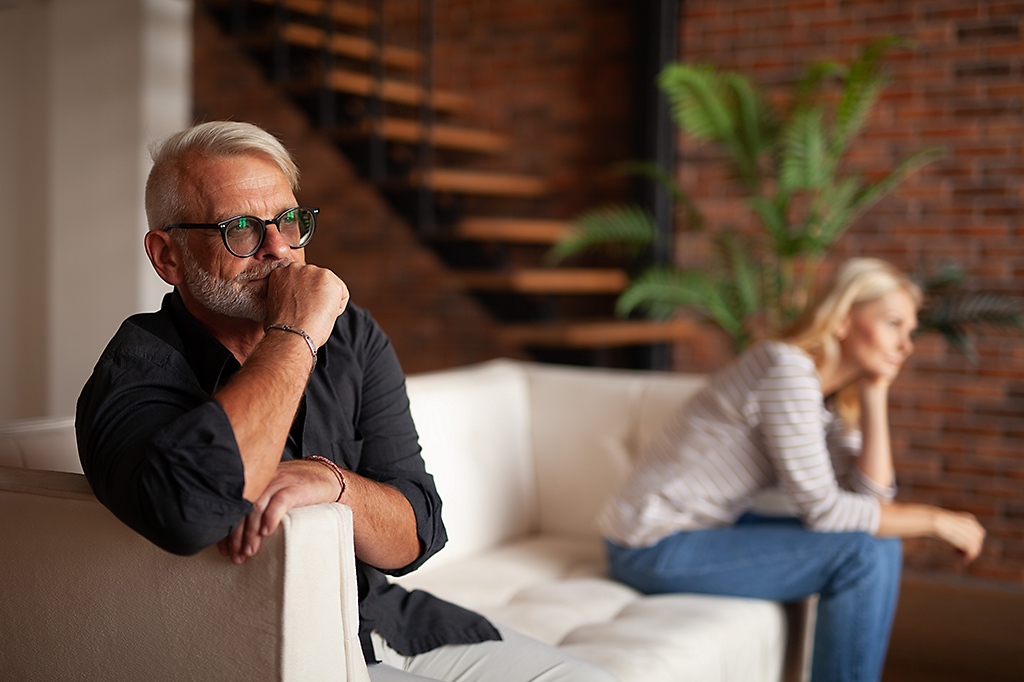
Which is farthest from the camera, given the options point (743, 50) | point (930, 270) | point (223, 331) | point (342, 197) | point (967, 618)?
point (342, 197)

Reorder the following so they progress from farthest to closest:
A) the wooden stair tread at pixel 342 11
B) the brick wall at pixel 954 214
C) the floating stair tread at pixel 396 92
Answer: the wooden stair tread at pixel 342 11 < the floating stair tread at pixel 396 92 < the brick wall at pixel 954 214

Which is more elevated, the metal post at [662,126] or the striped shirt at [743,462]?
the metal post at [662,126]

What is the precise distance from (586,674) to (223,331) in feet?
2.47

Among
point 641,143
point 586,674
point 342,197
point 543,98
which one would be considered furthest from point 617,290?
point 586,674

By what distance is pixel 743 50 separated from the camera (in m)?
3.92

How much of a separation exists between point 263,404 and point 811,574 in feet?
4.35

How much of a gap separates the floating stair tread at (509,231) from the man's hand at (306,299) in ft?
8.50

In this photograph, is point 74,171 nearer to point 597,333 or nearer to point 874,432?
point 597,333

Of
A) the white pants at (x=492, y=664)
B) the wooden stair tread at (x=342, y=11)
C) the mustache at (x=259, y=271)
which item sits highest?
the wooden stair tread at (x=342, y=11)

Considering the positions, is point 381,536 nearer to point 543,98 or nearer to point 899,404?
point 899,404

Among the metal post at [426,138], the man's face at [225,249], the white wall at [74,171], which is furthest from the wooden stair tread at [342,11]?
the man's face at [225,249]

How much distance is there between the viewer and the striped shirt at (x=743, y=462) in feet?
6.25

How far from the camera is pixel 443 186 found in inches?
154

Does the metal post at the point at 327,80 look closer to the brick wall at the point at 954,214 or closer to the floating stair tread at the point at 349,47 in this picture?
the floating stair tread at the point at 349,47
